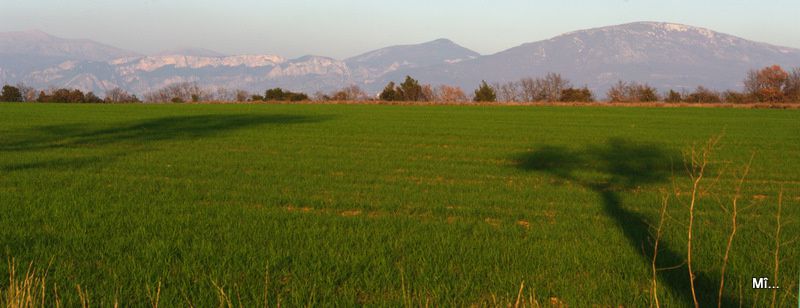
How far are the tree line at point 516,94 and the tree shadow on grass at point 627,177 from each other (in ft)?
200

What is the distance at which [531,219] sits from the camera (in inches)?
371

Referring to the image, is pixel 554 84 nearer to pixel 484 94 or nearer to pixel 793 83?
pixel 484 94

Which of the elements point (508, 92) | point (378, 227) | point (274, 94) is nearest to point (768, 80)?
point (508, 92)

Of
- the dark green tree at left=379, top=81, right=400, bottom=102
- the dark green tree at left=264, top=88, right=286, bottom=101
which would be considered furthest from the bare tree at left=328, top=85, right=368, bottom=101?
the dark green tree at left=264, top=88, right=286, bottom=101

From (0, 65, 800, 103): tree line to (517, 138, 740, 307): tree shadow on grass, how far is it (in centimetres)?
6086

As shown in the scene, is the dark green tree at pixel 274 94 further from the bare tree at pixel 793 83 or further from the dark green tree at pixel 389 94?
the bare tree at pixel 793 83

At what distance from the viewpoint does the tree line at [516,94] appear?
81.4m

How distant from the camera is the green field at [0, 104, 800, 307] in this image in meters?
5.86

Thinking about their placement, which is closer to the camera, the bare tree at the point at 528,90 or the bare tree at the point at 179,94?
the bare tree at the point at 179,94

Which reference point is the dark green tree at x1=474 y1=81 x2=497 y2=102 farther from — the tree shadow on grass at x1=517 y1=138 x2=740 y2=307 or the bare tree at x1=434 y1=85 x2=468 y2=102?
the tree shadow on grass at x1=517 y1=138 x2=740 y2=307

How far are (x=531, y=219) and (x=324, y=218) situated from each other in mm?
3220

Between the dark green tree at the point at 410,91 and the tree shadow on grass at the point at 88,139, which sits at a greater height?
the dark green tree at the point at 410,91

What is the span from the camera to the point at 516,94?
97375mm

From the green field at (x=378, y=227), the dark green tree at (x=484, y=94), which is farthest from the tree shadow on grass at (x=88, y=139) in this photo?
the dark green tree at (x=484, y=94)
